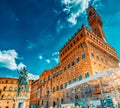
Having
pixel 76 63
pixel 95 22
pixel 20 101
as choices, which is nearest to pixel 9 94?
pixel 20 101

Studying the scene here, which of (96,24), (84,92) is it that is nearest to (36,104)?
(84,92)

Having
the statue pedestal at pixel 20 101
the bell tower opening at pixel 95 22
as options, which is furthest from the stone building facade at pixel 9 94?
the bell tower opening at pixel 95 22

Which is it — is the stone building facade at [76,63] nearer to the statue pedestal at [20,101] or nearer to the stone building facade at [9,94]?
the statue pedestal at [20,101]

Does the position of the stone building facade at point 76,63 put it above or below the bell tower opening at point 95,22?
below

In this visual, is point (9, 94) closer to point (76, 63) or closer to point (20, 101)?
Result: point (20, 101)

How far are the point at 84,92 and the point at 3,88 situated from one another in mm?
36475

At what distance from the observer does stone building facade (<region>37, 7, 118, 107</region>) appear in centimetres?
1988

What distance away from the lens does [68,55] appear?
1022 inches

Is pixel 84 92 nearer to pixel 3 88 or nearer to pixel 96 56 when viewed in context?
pixel 96 56

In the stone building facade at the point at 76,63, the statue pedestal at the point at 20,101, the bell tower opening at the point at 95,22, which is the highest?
the bell tower opening at the point at 95,22

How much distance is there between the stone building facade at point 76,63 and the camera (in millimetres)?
19878

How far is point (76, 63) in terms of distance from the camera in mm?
22031

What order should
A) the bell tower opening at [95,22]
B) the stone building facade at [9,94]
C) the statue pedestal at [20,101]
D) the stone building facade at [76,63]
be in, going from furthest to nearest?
the stone building facade at [9,94] < the bell tower opening at [95,22] < the statue pedestal at [20,101] < the stone building facade at [76,63]

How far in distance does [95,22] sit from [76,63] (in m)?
18.6
